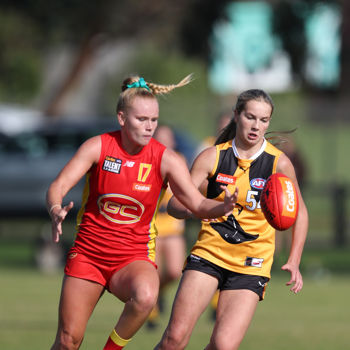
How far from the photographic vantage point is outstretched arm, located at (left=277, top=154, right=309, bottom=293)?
6.75m

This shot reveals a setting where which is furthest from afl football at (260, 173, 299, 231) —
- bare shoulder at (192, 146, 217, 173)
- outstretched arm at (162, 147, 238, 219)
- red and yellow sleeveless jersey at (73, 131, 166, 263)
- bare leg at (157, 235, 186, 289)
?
bare leg at (157, 235, 186, 289)

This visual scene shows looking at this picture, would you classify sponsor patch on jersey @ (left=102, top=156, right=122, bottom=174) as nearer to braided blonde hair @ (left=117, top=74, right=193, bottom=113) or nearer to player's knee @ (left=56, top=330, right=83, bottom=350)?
braided blonde hair @ (left=117, top=74, right=193, bottom=113)

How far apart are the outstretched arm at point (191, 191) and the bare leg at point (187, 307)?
18.8 inches

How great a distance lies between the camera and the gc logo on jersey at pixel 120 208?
6.76 meters

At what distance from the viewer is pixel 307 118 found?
114 feet

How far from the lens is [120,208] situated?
680cm

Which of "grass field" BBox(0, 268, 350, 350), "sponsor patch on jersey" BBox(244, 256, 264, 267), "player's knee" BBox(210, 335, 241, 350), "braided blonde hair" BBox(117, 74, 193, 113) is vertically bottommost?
"grass field" BBox(0, 268, 350, 350)

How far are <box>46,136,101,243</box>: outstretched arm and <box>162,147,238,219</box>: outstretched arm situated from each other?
20.0 inches

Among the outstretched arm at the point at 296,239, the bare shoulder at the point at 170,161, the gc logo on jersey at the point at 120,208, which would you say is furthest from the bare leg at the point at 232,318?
the bare shoulder at the point at 170,161

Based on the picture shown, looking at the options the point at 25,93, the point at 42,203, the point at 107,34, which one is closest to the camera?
the point at 42,203

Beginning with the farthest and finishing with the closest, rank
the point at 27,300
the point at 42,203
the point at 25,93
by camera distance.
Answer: the point at 25,93
the point at 42,203
the point at 27,300

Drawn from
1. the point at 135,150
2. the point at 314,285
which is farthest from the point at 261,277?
the point at 314,285

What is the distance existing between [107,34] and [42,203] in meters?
6.70

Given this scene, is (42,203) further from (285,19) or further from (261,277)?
(261,277)
